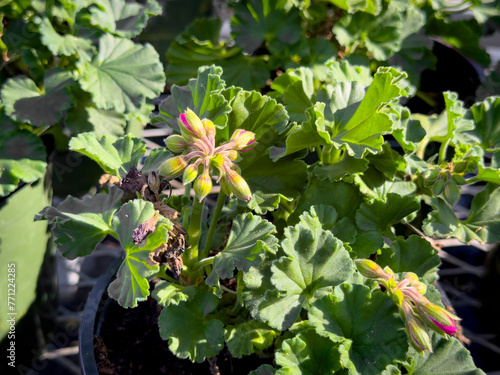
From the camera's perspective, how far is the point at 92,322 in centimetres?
81

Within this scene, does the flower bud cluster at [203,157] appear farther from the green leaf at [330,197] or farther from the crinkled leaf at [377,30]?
the crinkled leaf at [377,30]

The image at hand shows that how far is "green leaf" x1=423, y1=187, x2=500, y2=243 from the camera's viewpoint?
2.62ft

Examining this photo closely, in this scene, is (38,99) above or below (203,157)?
below

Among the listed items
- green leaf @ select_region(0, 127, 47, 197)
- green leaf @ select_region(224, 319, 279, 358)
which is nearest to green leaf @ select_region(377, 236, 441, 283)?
green leaf @ select_region(224, 319, 279, 358)

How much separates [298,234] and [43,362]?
862 mm

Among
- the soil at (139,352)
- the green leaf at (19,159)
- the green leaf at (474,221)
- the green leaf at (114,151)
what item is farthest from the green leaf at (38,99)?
the green leaf at (474,221)

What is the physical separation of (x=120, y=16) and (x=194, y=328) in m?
0.76

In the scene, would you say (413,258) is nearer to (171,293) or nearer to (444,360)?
(444,360)

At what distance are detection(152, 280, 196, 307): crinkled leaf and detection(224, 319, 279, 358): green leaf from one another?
0.26 feet

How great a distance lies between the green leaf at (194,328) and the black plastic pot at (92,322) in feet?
0.40

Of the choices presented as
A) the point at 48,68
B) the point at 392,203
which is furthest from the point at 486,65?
the point at 48,68

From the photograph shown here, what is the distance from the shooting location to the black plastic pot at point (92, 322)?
29.2 inches

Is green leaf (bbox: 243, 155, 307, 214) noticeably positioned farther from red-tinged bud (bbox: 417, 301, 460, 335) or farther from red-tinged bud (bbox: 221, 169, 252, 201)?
red-tinged bud (bbox: 417, 301, 460, 335)

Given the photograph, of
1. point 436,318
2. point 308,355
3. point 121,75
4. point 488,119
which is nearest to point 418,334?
point 436,318
